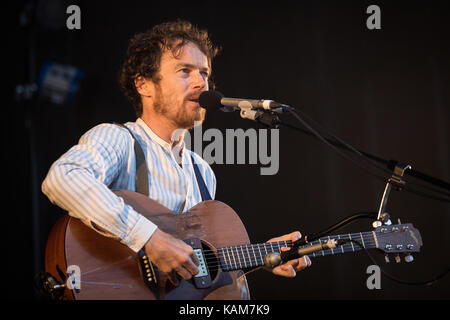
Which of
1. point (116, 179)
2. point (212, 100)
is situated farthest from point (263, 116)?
point (116, 179)

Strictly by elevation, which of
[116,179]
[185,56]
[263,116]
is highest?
[185,56]

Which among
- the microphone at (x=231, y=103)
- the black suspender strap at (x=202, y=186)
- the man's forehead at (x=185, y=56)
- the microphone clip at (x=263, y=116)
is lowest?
the black suspender strap at (x=202, y=186)

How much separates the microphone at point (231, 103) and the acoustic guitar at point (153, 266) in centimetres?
54

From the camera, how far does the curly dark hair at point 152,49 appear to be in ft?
8.81

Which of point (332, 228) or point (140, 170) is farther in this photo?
point (140, 170)

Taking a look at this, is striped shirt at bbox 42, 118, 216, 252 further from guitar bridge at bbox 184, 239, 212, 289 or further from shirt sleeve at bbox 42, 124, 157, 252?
guitar bridge at bbox 184, 239, 212, 289

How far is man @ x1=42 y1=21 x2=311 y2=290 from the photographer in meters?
1.85

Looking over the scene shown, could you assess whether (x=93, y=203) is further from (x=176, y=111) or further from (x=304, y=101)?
(x=304, y=101)

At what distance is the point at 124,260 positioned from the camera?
1906 millimetres

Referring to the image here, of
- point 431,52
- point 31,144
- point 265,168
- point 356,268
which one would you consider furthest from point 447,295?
point 31,144

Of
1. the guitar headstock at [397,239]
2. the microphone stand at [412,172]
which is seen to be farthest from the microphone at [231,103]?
the guitar headstock at [397,239]

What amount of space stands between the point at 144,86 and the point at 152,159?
56 cm

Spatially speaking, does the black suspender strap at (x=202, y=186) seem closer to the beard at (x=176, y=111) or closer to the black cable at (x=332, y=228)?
the beard at (x=176, y=111)

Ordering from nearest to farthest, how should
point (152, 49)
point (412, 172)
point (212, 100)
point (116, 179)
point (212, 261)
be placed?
point (412, 172) → point (212, 100) → point (212, 261) → point (116, 179) → point (152, 49)
